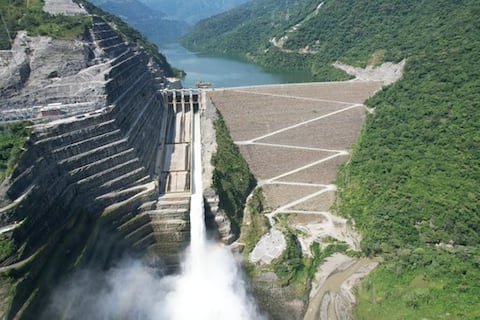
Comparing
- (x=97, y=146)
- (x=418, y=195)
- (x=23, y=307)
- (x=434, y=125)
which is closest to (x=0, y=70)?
(x=97, y=146)

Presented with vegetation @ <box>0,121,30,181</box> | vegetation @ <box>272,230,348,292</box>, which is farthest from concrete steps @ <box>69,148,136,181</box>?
vegetation @ <box>272,230,348,292</box>

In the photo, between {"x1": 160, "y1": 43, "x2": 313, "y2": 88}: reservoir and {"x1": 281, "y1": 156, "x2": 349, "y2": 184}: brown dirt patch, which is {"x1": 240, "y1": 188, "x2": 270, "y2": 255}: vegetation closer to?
{"x1": 281, "y1": 156, "x2": 349, "y2": 184}: brown dirt patch

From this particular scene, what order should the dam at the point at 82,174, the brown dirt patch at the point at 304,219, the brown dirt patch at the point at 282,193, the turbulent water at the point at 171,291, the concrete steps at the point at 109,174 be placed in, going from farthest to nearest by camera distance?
1. the brown dirt patch at the point at 282,193
2. the brown dirt patch at the point at 304,219
3. the concrete steps at the point at 109,174
4. the turbulent water at the point at 171,291
5. the dam at the point at 82,174

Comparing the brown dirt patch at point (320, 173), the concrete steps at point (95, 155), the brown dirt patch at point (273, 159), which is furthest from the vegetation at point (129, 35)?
the brown dirt patch at point (320, 173)

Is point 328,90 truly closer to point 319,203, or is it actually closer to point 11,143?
point 319,203

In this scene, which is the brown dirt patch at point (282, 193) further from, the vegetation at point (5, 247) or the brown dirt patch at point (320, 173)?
the vegetation at point (5, 247)

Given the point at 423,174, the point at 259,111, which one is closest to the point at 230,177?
the point at 259,111
